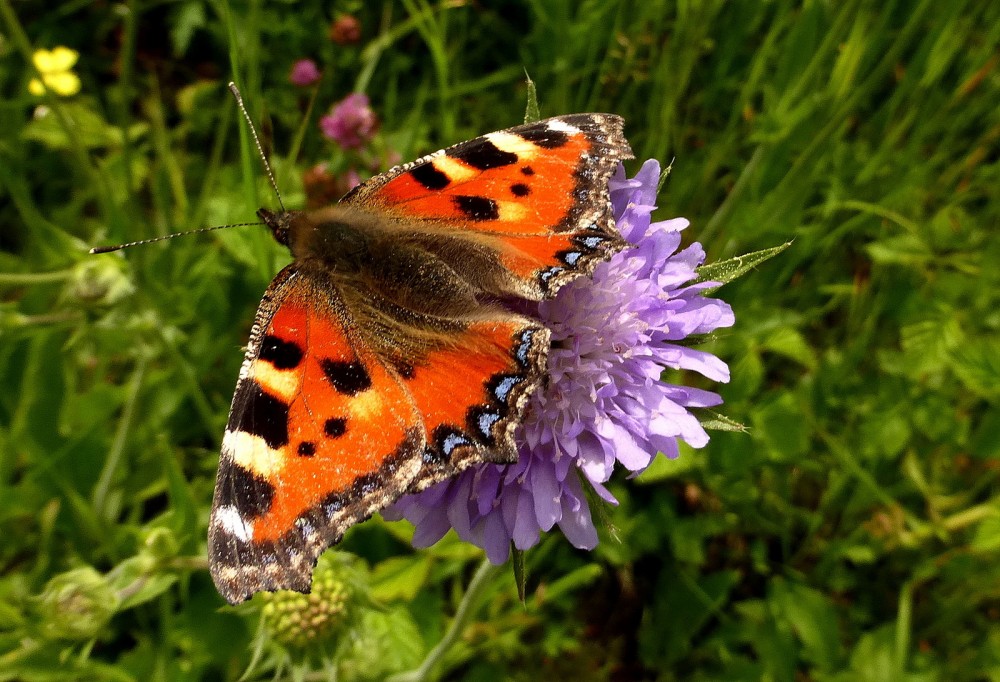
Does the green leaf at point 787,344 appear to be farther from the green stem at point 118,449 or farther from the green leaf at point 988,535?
the green stem at point 118,449

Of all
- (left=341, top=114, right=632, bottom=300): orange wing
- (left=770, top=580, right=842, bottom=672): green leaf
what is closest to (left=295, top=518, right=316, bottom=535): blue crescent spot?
(left=341, top=114, right=632, bottom=300): orange wing

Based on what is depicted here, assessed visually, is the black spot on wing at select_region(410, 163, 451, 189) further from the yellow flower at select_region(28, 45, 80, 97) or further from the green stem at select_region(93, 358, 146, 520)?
the yellow flower at select_region(28, 45, 80, 97)

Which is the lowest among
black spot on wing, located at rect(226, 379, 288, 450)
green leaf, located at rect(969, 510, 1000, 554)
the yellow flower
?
green leaf, located at rect(969, 510, 1000, 554)

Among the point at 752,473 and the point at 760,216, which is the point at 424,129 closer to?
the point at 760,216

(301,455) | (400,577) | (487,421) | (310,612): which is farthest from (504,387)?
(400,577)

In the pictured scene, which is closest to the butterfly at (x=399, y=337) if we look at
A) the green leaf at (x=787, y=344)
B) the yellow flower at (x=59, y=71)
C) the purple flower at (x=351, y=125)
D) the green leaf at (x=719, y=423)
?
the green leaf at (x=719, y=423)

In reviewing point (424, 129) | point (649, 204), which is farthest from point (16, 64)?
point (649, 204)
